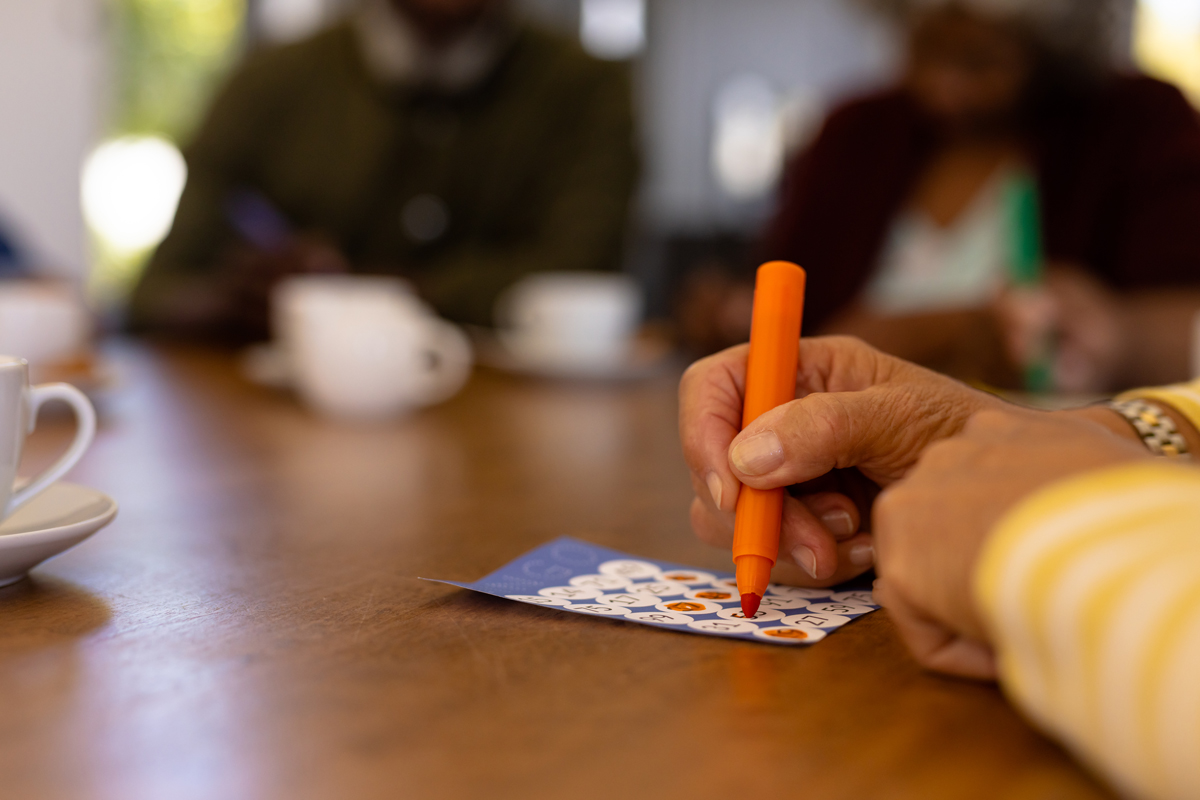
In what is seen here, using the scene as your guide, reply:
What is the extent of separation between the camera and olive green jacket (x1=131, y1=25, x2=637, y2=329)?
6.67 ft

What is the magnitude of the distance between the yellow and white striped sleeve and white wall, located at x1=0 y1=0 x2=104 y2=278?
3753mm

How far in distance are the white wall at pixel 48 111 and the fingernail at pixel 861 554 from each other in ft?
11.8

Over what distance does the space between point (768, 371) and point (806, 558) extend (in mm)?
87

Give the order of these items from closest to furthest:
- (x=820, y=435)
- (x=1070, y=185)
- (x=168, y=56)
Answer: (x=820, y=435), (x=1070, y=185), (x=168, y=56)

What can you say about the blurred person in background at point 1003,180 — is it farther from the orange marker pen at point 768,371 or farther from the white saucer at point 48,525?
the white saucer at point 48,525

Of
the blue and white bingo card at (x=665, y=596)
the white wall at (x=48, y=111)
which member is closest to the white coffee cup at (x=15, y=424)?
the blue and white bingo card at (x=665, y=596)

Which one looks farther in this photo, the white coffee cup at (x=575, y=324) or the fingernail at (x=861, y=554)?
the white coffee cup at (x=575, y=324)

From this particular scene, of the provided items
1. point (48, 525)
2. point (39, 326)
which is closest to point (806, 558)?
A: point (48, 525)

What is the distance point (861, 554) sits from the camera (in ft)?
1.52

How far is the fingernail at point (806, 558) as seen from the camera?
0.44 m

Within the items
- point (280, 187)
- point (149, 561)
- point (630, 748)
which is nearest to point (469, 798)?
point (630, 748)

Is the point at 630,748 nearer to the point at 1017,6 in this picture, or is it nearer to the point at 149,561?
the point at 149,561

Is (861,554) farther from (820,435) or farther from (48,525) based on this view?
(48,525)

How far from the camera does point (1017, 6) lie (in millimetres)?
1517
